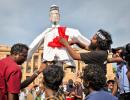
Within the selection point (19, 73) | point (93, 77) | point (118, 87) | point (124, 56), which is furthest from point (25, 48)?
point (118, 87)

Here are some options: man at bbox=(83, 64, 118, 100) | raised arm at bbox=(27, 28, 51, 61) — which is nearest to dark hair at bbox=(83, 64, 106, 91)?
man at bbox=(83, 64, 118, 100)

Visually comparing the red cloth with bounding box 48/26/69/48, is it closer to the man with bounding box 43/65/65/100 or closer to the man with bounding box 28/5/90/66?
the man with bounding box 28/5/90/66

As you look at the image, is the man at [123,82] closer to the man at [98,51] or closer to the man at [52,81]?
the man at [98,51]

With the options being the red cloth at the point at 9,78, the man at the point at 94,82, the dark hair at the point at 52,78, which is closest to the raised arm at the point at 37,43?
the red cloth at the point at 9,78

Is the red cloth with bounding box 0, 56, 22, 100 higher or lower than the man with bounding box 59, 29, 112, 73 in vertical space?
lower

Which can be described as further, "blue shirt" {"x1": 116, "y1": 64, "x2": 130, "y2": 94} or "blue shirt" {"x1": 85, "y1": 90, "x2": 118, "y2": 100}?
"blue shirt" {"x1": 116, "y1": 64, "x2": 130, "y2": 94}

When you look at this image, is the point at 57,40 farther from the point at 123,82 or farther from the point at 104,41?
the point at 104,41

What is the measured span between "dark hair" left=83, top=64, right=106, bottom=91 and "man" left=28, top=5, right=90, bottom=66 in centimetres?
385

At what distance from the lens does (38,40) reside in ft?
32.7

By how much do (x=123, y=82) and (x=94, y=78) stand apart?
3.23m

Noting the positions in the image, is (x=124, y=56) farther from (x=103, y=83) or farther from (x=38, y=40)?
(x=38, y=40)

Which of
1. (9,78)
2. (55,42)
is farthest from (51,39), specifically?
(9,78)

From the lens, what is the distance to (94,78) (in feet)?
18.3

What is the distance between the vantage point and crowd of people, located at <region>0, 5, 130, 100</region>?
5.66 meters
